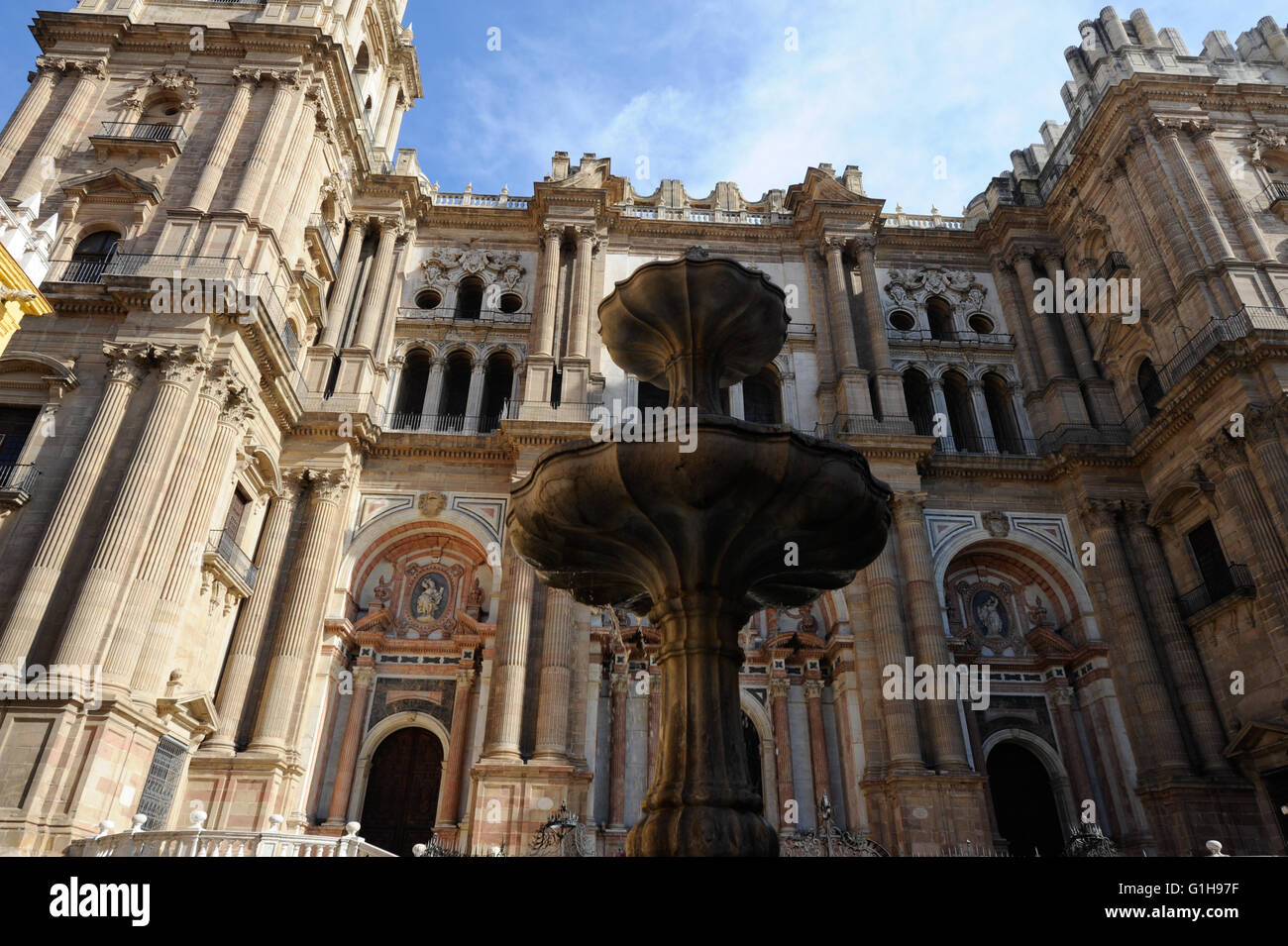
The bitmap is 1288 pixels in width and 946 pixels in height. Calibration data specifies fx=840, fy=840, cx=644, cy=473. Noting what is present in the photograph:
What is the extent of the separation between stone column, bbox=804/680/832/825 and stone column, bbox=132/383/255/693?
11511mm

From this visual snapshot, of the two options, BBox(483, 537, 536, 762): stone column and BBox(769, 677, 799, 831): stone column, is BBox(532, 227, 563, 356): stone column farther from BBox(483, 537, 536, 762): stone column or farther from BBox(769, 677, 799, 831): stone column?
BBox(769, 677, 799, 831): stone column

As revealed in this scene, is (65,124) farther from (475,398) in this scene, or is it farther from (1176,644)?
(1176,644)

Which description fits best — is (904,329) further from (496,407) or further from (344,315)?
(344,315)

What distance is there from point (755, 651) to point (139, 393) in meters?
12.5

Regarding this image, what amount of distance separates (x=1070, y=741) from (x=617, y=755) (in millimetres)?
9310

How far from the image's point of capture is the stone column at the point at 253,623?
587 inches

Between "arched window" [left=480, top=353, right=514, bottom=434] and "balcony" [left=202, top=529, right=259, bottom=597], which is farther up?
"arched window" [left=480, top=353, right=514, bottom=434]

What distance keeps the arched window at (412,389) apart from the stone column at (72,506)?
632cm

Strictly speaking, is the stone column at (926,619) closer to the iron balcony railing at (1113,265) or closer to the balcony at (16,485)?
the iron balcony railing at (1113,265)

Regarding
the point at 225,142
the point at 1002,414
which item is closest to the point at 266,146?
the point at 225,142

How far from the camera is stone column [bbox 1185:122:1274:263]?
17.8 m

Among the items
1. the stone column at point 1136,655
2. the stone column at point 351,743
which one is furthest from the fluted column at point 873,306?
A: the stone column at point 351,743

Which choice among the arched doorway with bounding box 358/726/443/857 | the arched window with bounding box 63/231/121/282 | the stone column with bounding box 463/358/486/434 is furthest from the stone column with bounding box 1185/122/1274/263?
the arched window with bounding box 63/231/121/282
